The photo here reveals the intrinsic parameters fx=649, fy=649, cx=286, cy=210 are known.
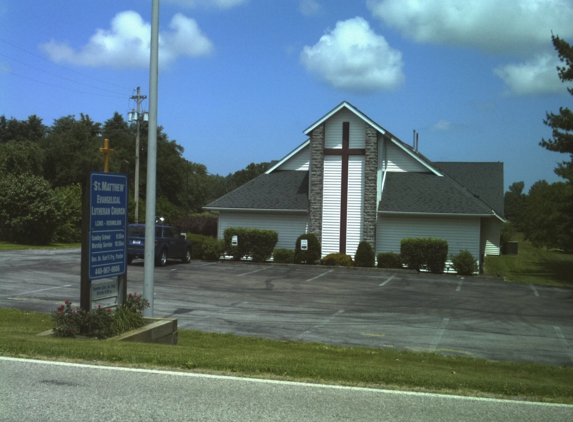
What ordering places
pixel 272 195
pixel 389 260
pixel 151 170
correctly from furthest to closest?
pixel 272 195
pixel 389 260
pixel 151 170

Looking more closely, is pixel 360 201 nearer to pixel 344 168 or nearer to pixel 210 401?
pixel 344 168

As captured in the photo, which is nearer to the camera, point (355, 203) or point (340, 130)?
point (355, 203)

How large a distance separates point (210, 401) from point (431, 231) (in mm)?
27404

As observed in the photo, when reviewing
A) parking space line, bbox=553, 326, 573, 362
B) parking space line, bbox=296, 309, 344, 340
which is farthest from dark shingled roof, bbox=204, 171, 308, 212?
parking space line, bbox=553, 326, 573, 362

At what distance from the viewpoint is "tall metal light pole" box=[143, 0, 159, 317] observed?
12.8m

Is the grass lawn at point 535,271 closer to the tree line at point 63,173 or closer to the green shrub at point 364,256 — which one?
the green shrub at point 364,256

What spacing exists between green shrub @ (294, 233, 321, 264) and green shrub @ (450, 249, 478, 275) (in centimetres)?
663

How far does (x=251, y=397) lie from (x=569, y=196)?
31.1 meters

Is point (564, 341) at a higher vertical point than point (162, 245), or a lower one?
lower

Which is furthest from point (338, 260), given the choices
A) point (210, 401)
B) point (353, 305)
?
point (210, 401)

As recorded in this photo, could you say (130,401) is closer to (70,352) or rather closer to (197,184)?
(70,352)

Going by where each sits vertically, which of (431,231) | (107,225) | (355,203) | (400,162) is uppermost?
(400,162)

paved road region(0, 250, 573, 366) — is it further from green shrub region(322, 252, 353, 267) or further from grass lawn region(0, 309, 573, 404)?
green shrub region(322, 252, 353, 267)

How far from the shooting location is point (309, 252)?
32438 mm
